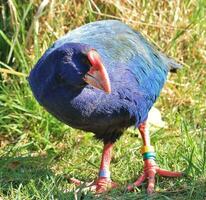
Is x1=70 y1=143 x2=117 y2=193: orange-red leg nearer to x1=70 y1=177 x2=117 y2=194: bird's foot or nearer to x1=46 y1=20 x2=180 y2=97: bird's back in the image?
x1=70 y1=177 x2=117 y2=194: bird's foot

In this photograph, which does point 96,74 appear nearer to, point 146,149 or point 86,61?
point 86,61

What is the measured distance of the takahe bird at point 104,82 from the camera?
2.50 meters

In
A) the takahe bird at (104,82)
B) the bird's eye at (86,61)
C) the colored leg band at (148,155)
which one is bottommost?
the colored leg band at (148,155)

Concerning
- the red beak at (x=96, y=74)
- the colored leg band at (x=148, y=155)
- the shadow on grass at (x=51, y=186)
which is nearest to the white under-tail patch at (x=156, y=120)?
the colored leg band at (x=148, y=155)

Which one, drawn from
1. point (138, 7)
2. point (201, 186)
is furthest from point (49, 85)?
point (138, 7)

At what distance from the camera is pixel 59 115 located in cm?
270

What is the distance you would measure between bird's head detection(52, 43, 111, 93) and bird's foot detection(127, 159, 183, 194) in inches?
23.0

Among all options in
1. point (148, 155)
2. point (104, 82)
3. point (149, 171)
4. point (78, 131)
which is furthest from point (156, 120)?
point (104, 82)

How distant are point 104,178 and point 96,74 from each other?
658mm

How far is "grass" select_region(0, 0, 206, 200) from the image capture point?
2875mm

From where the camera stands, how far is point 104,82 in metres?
2.49

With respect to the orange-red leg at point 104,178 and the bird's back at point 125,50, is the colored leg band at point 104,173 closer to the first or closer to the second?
the orange-red leg at point 104,178

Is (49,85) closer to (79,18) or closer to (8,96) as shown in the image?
(8,96)

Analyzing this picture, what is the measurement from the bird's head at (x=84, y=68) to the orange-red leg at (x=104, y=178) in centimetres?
55
